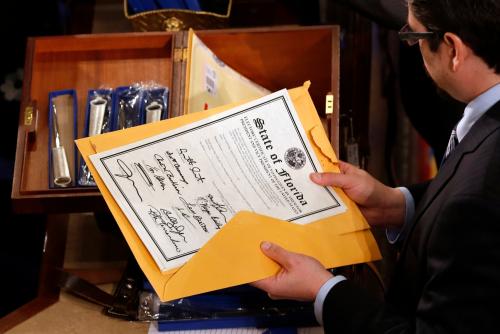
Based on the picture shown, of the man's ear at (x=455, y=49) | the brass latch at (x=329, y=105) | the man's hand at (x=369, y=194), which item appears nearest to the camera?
the man's ear at (x=455, y=49)

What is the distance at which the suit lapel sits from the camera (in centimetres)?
108

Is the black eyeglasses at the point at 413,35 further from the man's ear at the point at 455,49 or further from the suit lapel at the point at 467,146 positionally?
the suit lapel at the point at 467,146

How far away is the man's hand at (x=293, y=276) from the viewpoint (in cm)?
117

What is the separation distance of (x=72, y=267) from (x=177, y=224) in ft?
1.85

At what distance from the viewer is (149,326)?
4.71 feet

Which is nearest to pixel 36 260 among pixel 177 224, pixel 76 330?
pixel 76 330

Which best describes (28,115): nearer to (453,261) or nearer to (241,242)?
(241,242)

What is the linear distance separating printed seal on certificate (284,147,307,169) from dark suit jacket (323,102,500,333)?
0.22 m

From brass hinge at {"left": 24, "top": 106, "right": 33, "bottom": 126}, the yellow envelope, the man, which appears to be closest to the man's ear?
the man

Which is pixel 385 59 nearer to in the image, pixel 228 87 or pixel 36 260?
pixel 228 87

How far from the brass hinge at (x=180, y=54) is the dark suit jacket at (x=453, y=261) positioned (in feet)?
2.09
